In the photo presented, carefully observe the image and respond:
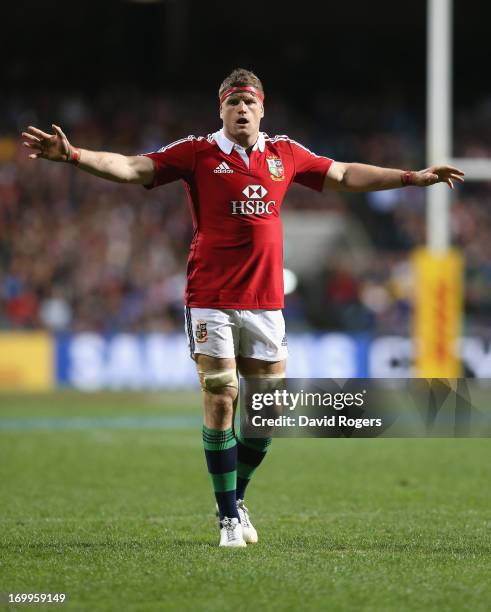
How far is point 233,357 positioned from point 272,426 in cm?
56

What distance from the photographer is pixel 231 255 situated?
544 cm

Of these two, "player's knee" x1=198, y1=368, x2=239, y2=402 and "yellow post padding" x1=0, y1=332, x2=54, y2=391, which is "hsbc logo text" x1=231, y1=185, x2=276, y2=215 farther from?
"yellow post padding" x1=0, y1=332, x2=54, y2=391

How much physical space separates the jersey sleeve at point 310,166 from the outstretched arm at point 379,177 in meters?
0.03

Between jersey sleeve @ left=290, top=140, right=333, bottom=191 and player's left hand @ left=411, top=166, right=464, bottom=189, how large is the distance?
17.8 inches

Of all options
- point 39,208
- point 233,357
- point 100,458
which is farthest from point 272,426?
point 39,208

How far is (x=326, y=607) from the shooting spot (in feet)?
13.1

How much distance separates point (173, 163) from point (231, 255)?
52cm

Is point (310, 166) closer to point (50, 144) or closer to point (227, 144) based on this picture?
point (227, 144)

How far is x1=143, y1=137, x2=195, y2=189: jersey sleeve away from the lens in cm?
540

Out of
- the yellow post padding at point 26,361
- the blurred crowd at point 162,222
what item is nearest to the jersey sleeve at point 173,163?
the yellow post padding at point 26,361

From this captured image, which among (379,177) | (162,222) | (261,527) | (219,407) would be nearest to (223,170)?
(379,177)

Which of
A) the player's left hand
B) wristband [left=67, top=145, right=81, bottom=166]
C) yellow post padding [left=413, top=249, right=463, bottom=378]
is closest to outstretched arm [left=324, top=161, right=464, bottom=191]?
the player's left hand

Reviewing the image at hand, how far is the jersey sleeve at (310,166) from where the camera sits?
5.68 meters

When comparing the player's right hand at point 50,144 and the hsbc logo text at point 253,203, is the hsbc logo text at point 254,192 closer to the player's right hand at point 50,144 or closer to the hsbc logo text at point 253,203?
the hsbc logo text at point 253,203
